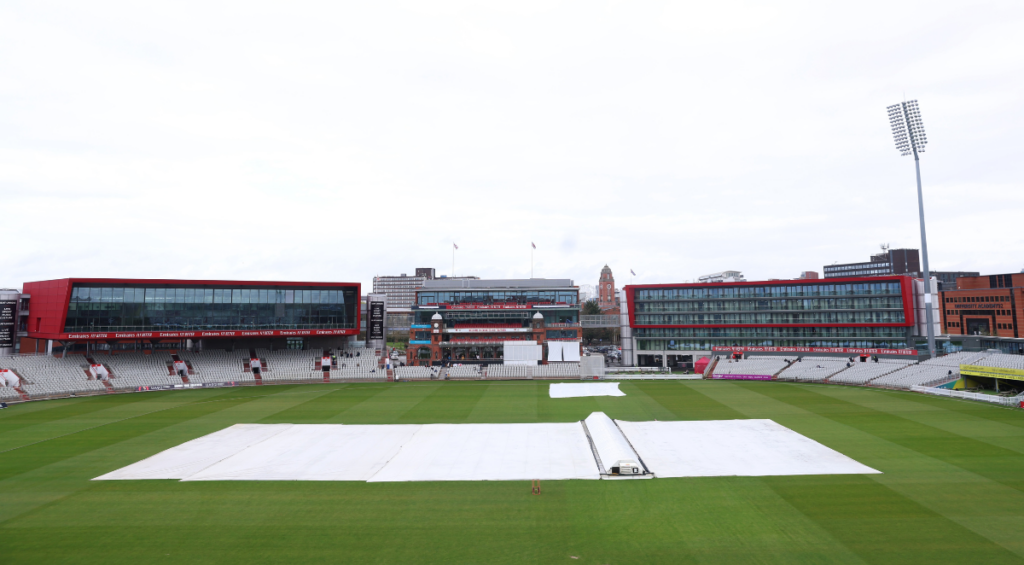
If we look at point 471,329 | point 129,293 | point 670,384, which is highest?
point 129,293

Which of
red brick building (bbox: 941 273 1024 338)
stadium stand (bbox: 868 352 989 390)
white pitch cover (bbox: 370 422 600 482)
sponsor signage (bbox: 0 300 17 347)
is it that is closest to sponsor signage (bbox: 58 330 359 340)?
sponsor signage (bbox: 0 300 17 347)

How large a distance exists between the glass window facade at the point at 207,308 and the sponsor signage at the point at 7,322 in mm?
7234

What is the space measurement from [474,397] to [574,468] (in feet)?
94.8

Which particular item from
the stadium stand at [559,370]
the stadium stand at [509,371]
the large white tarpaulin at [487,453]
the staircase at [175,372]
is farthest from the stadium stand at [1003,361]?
the staircase at [175,372]

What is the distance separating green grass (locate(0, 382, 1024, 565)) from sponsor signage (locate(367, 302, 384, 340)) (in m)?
46.9

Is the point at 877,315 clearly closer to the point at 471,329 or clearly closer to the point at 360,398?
the point at 471,329

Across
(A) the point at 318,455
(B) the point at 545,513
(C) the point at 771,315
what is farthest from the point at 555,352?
(B) the point at 545,513

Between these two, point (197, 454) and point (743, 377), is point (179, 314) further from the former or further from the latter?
point (743, 377)

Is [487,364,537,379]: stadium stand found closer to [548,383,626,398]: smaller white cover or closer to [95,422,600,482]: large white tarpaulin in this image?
[548,383,626,398]: smaller white cover

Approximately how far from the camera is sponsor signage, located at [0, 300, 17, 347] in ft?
212

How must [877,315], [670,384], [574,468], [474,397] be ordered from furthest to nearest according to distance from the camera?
[877,315] → [670,384] → [474,397] → [574,468]

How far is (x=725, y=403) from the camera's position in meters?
49.3

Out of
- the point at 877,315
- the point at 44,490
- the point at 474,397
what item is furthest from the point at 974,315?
the point at 44,490

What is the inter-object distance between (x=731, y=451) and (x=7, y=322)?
82.9m
